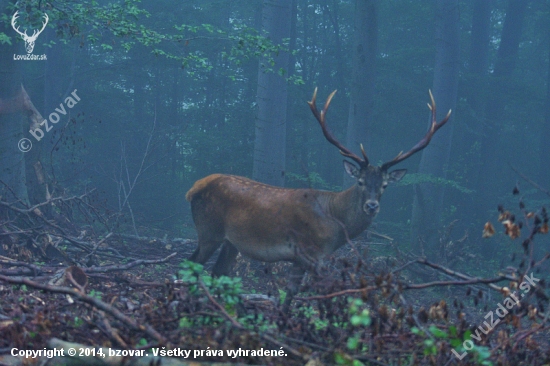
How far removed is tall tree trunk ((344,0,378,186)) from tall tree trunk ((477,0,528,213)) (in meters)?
6.69

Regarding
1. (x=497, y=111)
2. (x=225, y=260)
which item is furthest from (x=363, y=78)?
(x=225, y=260)

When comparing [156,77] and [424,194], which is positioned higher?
[156,77]

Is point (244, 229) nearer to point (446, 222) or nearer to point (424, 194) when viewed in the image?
point (424, 194)

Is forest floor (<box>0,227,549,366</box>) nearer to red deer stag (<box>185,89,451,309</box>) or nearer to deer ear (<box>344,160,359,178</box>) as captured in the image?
red deer stag (<box>185,89,451,309</box>)

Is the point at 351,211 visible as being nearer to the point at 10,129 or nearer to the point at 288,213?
the point at 288,213

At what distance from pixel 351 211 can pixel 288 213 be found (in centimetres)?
84

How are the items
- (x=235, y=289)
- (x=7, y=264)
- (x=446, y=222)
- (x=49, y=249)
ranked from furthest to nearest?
1. (x=446, y=222)
2. (x=49, y=249)
3. (x=7, y=264)
4. (x=235, y=289)

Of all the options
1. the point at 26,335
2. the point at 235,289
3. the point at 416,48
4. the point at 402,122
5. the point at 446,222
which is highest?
the point at 416,48

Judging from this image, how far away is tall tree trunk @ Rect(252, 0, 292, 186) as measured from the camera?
1387 cm

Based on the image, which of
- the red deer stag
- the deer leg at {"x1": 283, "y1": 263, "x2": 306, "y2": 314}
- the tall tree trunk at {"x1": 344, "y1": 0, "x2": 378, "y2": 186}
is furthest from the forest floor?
the tall tree trunk at {"x1": 344, "y1": 0, "x2": 378, "y2": 186}

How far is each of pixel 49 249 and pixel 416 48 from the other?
16.3 meters

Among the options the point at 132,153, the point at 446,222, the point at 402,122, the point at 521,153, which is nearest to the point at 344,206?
the point at 446,222

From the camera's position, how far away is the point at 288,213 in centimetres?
757

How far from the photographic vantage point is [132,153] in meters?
22.0
